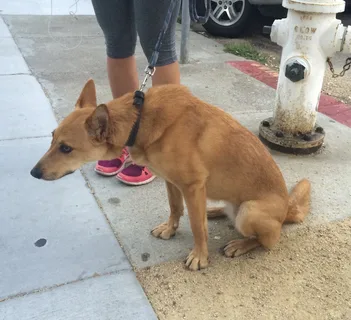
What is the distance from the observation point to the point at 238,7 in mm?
7066

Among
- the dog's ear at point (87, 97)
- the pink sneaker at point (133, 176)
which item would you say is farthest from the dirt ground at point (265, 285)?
the dog's ear at point (87, 97)

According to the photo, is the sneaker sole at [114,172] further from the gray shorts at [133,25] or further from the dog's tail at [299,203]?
the dog's tail at [299,203]

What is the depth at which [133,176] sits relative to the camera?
3121 millimetres

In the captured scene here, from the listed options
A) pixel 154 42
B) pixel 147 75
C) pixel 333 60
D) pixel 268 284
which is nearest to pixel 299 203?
pixel 268 284

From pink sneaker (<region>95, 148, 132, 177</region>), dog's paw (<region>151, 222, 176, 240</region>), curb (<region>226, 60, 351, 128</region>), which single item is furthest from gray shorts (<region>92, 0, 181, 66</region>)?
curb (<region>226, 60, 351, 128</region>)

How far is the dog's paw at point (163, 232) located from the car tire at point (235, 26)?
203 inches

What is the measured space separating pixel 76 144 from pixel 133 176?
967 mm

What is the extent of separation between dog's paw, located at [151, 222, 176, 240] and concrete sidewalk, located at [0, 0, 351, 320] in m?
0.04

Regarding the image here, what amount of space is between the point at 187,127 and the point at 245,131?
15.4 inches

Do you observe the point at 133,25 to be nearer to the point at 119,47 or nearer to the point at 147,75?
the point at 119,47

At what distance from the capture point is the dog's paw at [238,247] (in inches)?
99.3

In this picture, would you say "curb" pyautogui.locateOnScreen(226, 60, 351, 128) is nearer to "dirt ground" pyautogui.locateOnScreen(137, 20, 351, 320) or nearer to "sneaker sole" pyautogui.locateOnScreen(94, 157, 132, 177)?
"dirt ground" pyautogui.locateOnScreen(137, 20, 351, 320)

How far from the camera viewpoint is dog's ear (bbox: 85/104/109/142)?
2078mm

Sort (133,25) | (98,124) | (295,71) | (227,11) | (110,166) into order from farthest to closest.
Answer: (227,11)
(295,71)
(110,166)
(133,25)
(98,124)
